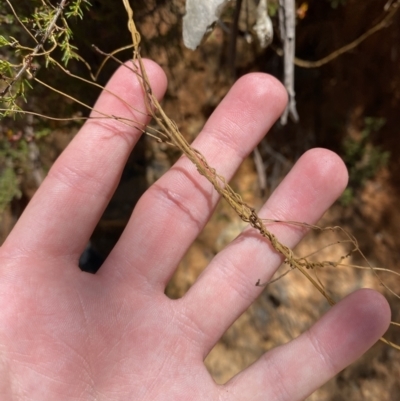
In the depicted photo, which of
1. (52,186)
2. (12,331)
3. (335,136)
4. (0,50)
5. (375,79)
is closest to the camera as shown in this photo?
(12,331)

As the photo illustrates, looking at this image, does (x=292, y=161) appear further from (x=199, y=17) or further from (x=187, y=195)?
(x=199, y=17)

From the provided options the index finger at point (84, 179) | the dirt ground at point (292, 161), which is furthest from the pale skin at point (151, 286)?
the dirt ground at point (292, 161)

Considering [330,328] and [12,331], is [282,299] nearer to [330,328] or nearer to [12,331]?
[330,328]

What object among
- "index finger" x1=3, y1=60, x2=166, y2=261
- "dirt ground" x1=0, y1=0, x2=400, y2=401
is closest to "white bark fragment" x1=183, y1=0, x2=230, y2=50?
"index finger" x1=3, y1=60, x2=166, y2=261

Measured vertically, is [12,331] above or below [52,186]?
below

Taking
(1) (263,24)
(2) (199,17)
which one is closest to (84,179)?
(2) (199,17)

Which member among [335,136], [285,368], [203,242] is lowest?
[203,242]

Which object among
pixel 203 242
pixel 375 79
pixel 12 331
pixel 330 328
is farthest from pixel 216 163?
pixel 375 79

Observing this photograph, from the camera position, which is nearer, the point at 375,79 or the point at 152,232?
the point at 152,232
